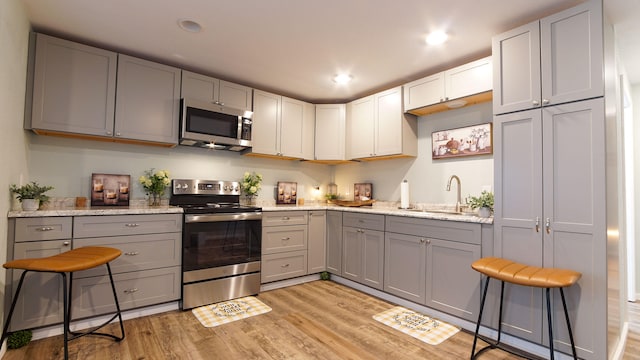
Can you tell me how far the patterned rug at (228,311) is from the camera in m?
2.65

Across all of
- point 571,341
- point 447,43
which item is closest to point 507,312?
point 571,341

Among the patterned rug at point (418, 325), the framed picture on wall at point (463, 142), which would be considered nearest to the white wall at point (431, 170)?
the framed picture on wall at point (463, 142)

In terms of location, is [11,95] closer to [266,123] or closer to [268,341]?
[266,123]

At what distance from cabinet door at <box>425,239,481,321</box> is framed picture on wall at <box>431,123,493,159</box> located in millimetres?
1022

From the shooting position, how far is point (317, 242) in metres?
3.84

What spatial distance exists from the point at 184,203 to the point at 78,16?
1.84 meters

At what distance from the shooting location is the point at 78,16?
7.75 ft

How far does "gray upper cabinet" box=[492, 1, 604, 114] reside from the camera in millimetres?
1976

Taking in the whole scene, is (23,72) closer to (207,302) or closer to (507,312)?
(207,302)

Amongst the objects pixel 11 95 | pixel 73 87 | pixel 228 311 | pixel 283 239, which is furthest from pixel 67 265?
pixel 283 239

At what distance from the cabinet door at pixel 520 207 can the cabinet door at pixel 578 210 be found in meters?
0.06

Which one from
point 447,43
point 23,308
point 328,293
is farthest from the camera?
point 328,293

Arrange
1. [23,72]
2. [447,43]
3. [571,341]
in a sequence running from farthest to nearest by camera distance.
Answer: [447,43], [23,72], [571,341]

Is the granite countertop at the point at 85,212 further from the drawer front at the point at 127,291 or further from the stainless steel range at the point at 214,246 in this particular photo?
the drawer front at the point at 127,291
